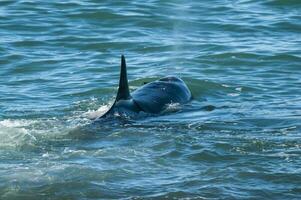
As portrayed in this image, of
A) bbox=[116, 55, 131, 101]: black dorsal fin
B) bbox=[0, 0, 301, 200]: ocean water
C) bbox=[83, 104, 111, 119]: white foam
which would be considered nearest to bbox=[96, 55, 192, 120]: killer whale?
bbox=[116, 55, 131, 101]: black dorsal fin

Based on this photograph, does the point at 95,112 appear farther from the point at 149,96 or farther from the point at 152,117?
the point at 152,117

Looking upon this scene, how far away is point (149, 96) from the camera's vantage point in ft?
47.5

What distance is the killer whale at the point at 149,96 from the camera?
13469 mm

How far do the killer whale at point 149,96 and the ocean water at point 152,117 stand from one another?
27 centimetres

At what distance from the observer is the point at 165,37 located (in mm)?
21219

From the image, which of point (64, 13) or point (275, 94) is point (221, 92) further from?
point (64, 13)

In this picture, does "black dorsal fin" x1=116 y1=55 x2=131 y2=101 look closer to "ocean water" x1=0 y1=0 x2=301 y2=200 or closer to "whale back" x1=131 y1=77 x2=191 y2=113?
"whale back" x1=131 y1=77 x2=191 y2=113

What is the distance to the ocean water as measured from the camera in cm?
1020

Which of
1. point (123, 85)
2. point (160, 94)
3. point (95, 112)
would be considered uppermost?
point (123, 85)

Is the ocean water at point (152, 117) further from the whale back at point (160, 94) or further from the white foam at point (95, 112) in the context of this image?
the whale back at point (160, 94)

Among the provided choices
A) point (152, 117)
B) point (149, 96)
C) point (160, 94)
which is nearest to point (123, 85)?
point (152, 117)

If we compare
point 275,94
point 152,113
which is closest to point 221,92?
point 275,94

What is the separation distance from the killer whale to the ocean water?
0.87 ft

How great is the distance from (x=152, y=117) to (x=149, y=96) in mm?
855
